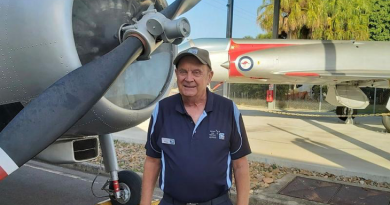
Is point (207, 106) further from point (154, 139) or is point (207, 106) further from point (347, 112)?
point (347, 112)

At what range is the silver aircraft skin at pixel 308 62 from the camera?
12.6m

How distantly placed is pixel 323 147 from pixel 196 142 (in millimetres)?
6797

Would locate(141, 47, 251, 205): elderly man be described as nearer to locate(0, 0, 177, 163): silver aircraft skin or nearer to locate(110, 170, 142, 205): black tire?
locate(0, 0, 177, 163): silver aircraft skin

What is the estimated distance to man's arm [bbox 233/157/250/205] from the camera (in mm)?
1990

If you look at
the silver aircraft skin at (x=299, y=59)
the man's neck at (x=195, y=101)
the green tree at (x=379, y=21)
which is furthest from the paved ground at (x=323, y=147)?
the green tree at (x=379, y=21)

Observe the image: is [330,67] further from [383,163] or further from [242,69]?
[383,163]

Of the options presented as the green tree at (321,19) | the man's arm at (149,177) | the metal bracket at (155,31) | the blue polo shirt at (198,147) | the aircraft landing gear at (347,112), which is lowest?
the aircraft landing gear at (347,112)

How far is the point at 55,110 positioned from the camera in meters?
2.06

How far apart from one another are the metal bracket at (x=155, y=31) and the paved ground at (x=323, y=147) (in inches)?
162

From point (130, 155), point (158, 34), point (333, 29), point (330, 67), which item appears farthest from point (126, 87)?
point (333, 29)

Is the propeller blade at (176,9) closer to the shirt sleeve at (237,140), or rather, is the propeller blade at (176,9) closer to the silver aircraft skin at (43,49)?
the silver aircraft skin at (43,49)

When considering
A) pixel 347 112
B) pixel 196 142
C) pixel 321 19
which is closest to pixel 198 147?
pixel 196 142

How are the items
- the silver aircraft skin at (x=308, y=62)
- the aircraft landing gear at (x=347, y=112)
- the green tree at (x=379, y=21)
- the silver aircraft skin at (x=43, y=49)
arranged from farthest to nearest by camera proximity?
1. the green tree at (x=379, y=21)
2. the aircraft landing gear at (x=347, y=112)
3. the silver aircraft skin at (x=308, y=62)
4. the silver aircraft skin at (x=43, y=49)

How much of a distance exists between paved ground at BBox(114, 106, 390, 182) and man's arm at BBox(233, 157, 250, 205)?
400cm
